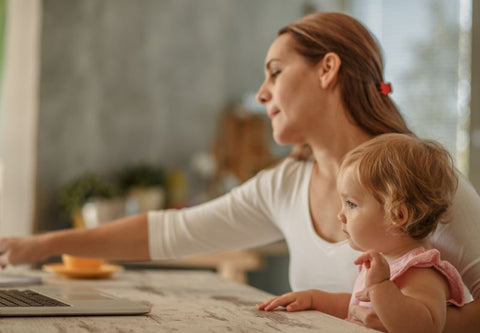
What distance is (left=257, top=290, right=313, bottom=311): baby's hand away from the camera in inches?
53.4

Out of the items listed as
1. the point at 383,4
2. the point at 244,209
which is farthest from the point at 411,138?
the point at 383,4

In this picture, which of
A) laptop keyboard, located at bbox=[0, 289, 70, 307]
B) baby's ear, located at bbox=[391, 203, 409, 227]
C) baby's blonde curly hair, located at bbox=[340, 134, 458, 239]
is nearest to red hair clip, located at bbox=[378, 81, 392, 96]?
baby's blonde curly hair, located at bbox=[340, 134, 458, 239]

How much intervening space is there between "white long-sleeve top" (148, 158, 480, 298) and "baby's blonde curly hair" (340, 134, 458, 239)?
0.33m

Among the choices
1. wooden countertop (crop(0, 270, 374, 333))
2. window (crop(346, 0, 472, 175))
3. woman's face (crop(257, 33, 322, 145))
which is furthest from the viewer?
window (crop(346, 0, 472, 175))

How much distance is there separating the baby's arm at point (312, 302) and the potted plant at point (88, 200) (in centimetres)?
266

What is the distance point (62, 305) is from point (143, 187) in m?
2.97

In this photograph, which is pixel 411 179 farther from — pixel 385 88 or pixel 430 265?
pixel 385 88

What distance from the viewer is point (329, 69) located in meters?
1.85

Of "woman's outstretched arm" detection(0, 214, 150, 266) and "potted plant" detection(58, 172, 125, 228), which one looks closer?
"woman's outstretched arm" detection(0, 214, 150, 266)

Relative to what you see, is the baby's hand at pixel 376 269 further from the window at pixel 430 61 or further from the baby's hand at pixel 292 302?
the window at pixel 430 61

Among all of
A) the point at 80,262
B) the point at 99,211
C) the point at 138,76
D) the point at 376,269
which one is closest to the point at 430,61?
the point at 138,76

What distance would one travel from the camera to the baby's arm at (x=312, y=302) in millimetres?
1362

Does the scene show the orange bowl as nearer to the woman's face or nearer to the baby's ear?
the woman's face

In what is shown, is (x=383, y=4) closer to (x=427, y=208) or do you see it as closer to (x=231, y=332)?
(x=427, y=208)
